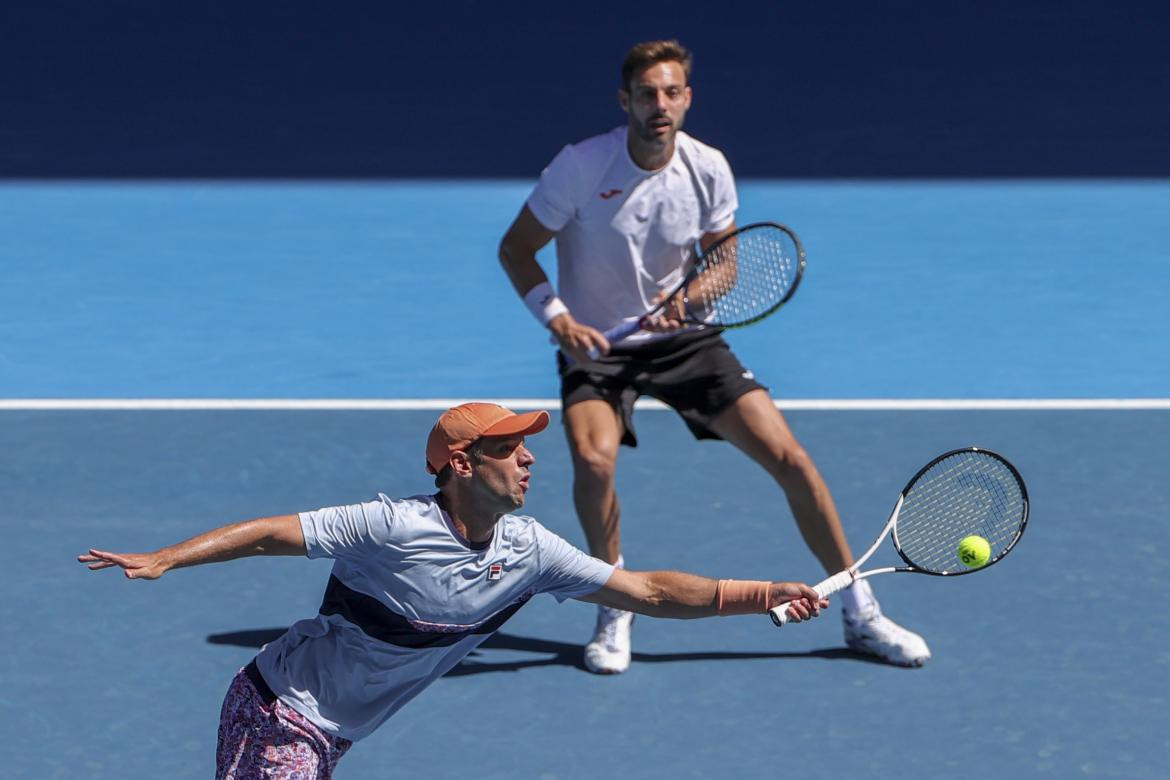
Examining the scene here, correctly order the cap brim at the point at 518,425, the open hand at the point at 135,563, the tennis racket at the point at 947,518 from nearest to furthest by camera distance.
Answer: the open hand at the point at 135,563 → the cap brim at the point at 518,425 → the tennis racket at the point at 947,518

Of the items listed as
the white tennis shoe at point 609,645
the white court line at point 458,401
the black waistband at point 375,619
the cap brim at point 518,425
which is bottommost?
the white tennis shoe at point 609,645

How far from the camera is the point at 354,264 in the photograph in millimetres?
11945

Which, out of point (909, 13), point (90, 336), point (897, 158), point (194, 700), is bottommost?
point (194, 700)

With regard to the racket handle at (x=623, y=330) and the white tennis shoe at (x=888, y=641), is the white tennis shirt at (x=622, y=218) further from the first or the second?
the white tennis shoe at (x=888, y=641)

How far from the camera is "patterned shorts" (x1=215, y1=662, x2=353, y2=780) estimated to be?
525 cm

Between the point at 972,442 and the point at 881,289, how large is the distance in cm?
233

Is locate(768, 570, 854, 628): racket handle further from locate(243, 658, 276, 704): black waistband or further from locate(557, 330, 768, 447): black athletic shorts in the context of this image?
locate(557, 330, 768, 447): black athletic shorts

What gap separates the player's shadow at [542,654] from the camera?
23.8 ft

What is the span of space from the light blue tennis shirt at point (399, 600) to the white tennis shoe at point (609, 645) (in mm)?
1759

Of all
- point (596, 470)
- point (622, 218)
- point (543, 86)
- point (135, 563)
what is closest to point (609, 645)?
point (596, 470)

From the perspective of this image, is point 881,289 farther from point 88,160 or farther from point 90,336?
point 88,160

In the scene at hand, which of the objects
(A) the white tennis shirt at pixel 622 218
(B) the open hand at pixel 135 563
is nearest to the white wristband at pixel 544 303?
(A) the white tennis shirt at pixel 622 218

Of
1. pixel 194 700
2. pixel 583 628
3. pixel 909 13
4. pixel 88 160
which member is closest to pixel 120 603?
pixel 194 700

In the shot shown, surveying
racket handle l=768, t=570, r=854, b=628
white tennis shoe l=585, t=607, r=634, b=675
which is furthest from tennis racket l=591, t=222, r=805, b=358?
racket handle l=768, t=570, r=854, b=628
